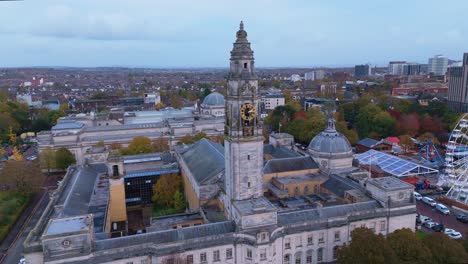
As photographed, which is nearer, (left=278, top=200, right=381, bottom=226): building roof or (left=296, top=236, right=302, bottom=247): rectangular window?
(left=296, top=236, right=302, bottom=247): rectangular window

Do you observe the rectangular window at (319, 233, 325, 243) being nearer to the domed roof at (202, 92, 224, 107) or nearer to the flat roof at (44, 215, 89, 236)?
the flat roof at (44, 215, 89, 236)

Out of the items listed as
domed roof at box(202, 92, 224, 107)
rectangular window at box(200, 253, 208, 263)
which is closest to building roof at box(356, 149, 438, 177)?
rectangular window at box(200, 253, 208, 263)

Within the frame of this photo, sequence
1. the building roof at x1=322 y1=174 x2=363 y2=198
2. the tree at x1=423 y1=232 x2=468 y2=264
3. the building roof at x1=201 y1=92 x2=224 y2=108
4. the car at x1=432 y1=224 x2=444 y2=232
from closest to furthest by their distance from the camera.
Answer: the tree at x1=423 y1=232 x2=468 y2=264 → the building roof at x1=322 y1=174 x2=363 y2=198 → the car at x1=432 y1=224 x2=444 y2=232 → the building roof at x1=201 y1=92 x2=224 y2=108

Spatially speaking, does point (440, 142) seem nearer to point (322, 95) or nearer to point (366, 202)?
point (366, 202)

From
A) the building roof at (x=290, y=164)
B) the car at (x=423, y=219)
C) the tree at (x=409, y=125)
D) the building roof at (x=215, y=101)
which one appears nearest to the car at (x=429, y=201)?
the car at (x=423, y=219)

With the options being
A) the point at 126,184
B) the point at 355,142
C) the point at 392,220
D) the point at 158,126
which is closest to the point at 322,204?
the point at 392,220

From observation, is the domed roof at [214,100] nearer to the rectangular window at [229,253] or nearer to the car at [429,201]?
the car at [429,201]
